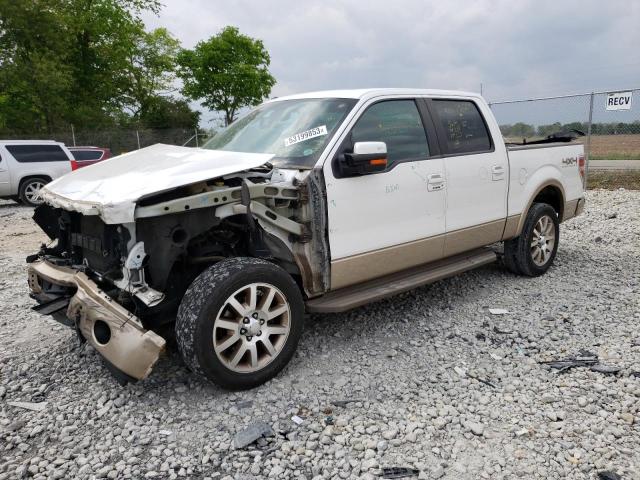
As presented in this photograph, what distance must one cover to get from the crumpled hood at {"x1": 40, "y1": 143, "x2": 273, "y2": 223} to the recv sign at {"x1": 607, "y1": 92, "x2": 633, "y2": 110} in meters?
10.7

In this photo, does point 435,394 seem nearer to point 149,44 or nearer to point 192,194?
point 192,194

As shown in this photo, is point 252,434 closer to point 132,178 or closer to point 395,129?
point 132,178

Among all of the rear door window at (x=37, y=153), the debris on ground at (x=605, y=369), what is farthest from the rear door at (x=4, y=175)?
the debris on ground at (x=605, y=369)

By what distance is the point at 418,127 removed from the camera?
4.19m

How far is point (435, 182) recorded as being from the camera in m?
4.14

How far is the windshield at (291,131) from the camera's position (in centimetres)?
362

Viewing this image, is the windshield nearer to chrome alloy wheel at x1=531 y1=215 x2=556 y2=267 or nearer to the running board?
the running board

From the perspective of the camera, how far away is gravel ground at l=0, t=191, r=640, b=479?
256cm

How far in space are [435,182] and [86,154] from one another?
14680mm

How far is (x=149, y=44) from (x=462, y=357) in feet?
140

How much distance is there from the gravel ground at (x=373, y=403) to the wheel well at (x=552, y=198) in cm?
138

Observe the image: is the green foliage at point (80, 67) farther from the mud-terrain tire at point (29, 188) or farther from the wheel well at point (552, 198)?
the wheel well at point (552, 198)

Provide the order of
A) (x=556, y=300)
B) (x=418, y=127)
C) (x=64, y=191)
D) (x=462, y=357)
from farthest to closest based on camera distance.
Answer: (x=556, y=300), (x=418, y=127), (x=462, y=357), (x=64, y=191)

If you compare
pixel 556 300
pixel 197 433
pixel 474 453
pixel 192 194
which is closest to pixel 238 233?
pixel 192 194
